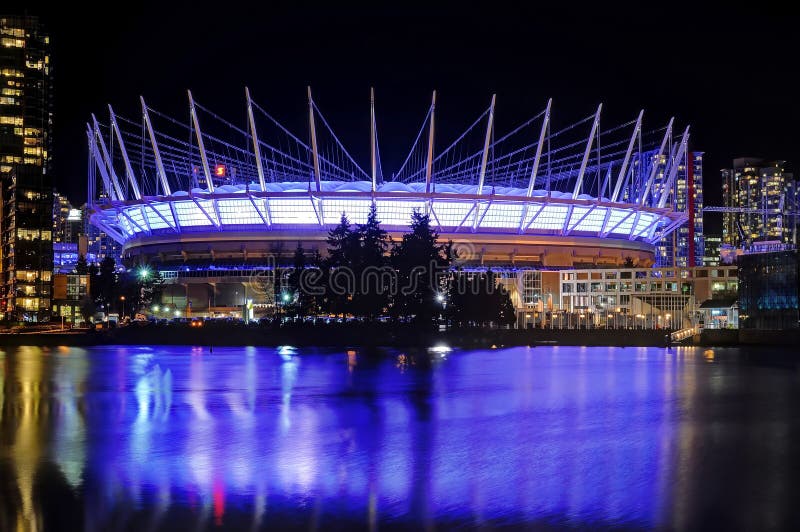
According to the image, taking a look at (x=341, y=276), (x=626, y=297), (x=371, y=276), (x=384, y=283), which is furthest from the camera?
(x=626, y=297)

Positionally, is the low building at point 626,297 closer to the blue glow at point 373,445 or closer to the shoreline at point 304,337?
the shoreline at point 304,337

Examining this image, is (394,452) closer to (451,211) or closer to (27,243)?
(451,211)

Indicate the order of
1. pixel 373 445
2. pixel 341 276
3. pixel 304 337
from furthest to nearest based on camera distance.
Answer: pixel 341 276 < pixel 304 337 < pixel 373 445

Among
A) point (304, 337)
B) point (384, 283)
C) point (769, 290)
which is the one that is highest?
point (384, 283)

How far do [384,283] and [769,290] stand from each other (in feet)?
87.3

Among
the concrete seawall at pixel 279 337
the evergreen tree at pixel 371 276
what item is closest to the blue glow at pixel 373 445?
the concrete seawall at pixel 279 337

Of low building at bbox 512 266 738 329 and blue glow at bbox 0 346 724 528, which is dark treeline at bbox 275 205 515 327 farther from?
blue glow at bbox 0 346 724 528

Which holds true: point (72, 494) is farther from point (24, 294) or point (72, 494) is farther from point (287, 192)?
point (24, 294)

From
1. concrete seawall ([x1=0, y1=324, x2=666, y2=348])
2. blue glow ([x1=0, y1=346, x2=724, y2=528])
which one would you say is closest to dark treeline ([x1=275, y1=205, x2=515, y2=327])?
concrete seawall ([x1=0, y1=324, x2=666, y2=348])

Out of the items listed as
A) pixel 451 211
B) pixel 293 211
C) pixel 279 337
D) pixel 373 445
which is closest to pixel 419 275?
pixel 279 337

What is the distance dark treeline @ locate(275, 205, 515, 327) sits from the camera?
6288cm

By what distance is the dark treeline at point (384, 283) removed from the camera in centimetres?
6288

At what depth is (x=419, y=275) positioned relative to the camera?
6425 cm

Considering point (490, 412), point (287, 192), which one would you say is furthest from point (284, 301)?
point (490, 412)
